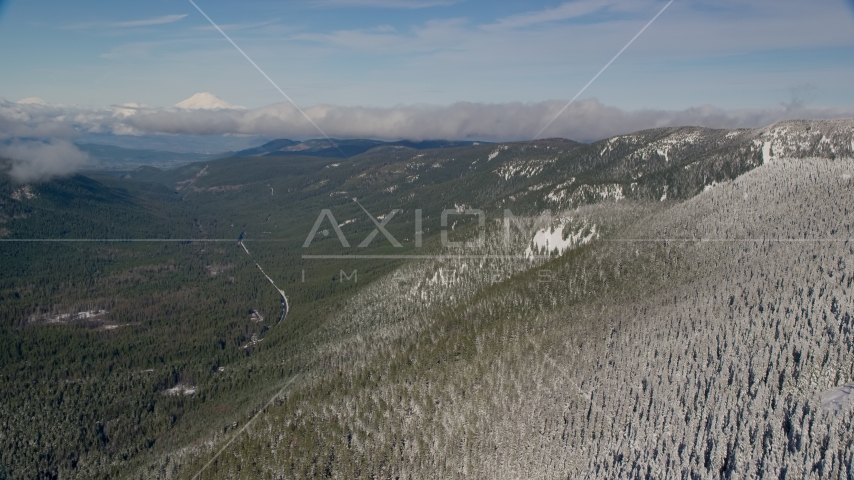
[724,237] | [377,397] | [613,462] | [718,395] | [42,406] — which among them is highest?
[724,237]

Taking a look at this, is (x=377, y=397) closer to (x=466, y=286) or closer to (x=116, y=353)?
→ (x=466, y=286)

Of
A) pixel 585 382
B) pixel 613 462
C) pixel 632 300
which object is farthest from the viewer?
pixel 632 300

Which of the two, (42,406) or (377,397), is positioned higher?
(377,397)

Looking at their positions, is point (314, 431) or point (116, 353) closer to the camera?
point (314, 431)

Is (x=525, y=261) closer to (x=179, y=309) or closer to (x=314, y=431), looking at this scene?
(x=314, y=431)

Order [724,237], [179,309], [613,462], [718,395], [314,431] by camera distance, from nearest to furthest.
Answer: [613,462] < [718,395] < [314,431] < [724,237] < [179,309]

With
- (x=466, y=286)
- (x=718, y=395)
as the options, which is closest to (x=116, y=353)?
(x=466, y=286)


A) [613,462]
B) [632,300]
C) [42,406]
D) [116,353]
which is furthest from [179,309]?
[613,462]

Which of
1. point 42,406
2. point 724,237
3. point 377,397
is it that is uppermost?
point 724,237

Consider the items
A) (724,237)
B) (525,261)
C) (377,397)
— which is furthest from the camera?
(525,261)
